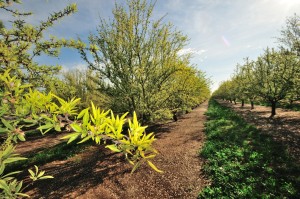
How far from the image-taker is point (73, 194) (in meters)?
5.82

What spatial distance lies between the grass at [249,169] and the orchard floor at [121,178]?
1.66 ft

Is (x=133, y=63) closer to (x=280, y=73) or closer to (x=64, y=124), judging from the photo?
(x=64, y=124)

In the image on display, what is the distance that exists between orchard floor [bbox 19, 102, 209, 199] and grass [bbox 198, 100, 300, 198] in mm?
506

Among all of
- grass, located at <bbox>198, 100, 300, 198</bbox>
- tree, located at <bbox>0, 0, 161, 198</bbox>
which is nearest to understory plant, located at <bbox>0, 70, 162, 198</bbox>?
tree, located at <bbox>0, 0, 161, 198</bbox>

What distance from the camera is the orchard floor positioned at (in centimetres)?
573

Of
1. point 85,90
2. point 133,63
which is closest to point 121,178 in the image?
point 133,63

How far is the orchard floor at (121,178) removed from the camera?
5.73 m

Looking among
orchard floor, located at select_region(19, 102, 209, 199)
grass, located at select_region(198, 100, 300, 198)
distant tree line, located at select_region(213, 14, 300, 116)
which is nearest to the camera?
grass, located at select_region(198, 100, 300, 198)

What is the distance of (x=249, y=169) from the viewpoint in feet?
20.8

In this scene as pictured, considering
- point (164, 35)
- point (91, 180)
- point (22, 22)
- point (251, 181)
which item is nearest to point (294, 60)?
point (164, 35)

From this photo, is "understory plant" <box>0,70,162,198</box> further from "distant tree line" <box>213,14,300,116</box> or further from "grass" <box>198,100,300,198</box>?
"distant tree line" <box>213,14,300,116</box>

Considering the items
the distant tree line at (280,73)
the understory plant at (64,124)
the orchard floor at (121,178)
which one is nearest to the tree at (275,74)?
A: the distant tree line at (280,73)

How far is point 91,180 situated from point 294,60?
14.9m

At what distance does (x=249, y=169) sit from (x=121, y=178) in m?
4.44
